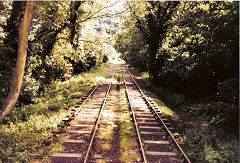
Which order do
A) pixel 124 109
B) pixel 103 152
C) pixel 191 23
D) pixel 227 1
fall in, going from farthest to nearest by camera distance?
pixel 124 109 < pixel 191 23 < pixel 227 1 < pixel 103 152

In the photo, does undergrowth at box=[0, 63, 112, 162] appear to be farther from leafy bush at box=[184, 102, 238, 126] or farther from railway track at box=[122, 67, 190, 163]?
leafy bush at box=[184, 102, 238, 126]

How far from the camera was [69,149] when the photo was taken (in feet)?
17.8

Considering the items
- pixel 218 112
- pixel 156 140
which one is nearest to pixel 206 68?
pixel 218 112

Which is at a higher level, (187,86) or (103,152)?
(187,86)

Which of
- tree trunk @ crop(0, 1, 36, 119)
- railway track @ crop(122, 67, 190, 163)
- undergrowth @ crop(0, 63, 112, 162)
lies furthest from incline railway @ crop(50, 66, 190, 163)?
tree trunk @ crop(0, 1, 36, 119)

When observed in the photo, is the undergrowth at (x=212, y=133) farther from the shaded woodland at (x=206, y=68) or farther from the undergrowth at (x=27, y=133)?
the undergrowth at (x=27, y=133)

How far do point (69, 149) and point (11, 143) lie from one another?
1.99 m

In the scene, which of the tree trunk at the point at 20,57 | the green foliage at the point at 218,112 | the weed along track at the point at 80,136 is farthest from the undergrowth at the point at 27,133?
the green foliage at the point at 218,112

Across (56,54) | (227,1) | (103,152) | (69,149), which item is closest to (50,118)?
(69,149)

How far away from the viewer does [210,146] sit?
548 cm

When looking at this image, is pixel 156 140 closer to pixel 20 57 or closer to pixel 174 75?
pixel 20 57

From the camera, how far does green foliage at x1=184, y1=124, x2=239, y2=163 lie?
16.6 ft

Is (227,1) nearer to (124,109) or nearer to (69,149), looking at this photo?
(124,109)

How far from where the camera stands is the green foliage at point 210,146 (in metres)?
5.05
